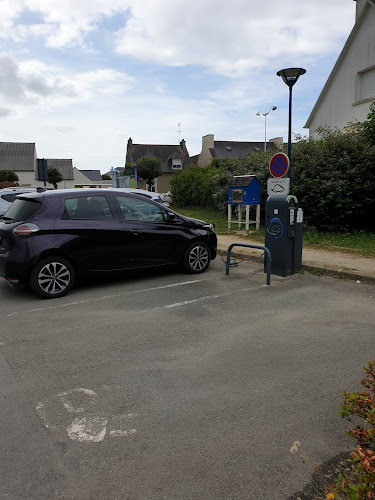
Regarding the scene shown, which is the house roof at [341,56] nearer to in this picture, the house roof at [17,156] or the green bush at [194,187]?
the green bush at [194,187]

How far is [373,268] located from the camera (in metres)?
7.63

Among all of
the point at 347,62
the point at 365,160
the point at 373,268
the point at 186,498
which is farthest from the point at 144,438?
the point at 347,62

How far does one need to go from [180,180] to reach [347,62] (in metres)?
10.2

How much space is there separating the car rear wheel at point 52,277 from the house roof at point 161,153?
56.2 metres

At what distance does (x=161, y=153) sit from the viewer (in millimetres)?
62906

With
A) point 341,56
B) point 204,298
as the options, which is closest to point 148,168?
point 341,56

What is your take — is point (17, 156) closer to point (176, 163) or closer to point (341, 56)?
point (176, 163)

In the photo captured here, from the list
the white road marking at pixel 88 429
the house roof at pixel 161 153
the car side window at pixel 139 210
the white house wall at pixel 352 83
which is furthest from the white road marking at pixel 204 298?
the house roof at pixel 161 153

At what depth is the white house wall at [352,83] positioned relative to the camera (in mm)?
16922

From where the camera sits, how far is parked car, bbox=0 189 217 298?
241 inches

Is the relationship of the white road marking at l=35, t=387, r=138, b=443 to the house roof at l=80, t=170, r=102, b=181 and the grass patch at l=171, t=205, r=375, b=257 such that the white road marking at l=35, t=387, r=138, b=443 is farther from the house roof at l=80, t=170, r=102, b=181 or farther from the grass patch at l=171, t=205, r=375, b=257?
the house roof at l=80, t=170, r=102, b=181

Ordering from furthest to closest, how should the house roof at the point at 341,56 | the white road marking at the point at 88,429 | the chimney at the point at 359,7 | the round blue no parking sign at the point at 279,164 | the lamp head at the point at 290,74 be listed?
the chimney at the point at 359,7 → the house roof at the point at 341,56 → the lamp head at the point at 290,74 → the round blue no parking sign at the point at 279,164 → the white road marking at the point at 88,429

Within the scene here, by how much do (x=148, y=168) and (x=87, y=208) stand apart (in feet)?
153

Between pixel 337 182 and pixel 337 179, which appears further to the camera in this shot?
pixel 337 179
